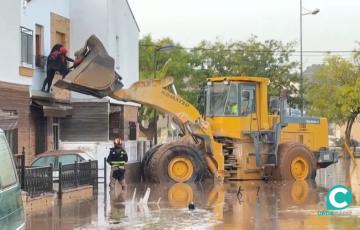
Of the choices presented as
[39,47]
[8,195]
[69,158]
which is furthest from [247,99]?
[8,195]

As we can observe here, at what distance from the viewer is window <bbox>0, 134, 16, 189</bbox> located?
8.18 meters

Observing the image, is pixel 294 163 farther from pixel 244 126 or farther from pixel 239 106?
pixel 239 106

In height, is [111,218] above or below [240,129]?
below

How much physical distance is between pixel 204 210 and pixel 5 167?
1021 centimetres

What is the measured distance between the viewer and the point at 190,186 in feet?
86.6

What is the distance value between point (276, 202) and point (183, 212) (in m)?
3.56

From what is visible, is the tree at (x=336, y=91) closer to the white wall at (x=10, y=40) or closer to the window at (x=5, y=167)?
the white wall at (x=10, y=40)

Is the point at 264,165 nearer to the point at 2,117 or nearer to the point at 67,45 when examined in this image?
the point at 67,45

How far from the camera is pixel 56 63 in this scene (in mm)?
28016

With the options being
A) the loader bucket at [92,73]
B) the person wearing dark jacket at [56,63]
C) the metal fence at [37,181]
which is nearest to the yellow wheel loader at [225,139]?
the loader bucket at [92,73]


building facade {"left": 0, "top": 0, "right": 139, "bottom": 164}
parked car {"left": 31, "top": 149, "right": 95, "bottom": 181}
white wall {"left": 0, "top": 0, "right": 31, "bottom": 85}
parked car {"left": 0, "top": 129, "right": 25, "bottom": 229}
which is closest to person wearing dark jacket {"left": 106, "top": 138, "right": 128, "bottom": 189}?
parked car {"left": 31, "top": 149, "right": 95, "bottom": 181}

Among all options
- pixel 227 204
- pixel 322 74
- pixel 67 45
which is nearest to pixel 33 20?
pixel 67 45

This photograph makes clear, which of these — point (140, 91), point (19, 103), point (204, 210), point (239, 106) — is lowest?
point (204, 210)

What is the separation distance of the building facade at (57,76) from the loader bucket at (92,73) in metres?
1.33
